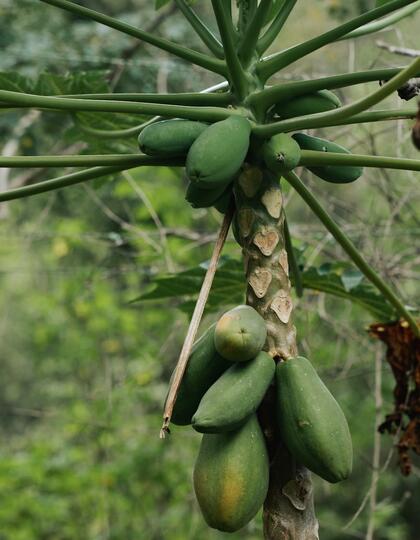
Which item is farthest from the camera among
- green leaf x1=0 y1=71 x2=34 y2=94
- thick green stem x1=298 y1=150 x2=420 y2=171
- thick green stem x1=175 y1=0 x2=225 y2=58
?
green leaf x1=0 y1=71 x2=34 y2=94

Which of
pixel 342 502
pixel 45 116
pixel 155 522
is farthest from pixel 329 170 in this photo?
pixel 342 502

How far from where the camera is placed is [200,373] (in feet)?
3.86

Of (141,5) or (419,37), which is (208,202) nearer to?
(419,37)

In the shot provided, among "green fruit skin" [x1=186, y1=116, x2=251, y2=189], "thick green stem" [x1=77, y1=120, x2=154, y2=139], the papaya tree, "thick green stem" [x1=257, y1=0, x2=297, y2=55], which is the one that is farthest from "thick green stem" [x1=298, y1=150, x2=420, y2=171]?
"thick green stem" [x1=77, y1=120, x2=154, y2=139]

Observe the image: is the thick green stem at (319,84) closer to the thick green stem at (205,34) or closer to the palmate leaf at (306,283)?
the thick green stem at (205,34)

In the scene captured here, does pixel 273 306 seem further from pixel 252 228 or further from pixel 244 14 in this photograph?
pixel 244 14

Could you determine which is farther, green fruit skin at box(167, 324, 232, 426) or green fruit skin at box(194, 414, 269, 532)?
green fruit skin at box(167, 324, 232, 426)

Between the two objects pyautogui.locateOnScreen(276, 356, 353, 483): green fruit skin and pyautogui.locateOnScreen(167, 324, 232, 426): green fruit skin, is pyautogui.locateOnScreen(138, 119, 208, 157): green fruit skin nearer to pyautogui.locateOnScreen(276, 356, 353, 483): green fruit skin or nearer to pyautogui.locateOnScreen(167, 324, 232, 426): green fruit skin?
pyautogui.locateOnScreen(167, 324, 232, 426): green fruit skin

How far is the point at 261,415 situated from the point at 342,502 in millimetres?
6609

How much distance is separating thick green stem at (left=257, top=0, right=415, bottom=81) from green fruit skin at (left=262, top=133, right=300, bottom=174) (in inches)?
7.1

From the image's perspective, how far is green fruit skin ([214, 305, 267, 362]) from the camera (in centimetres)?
109

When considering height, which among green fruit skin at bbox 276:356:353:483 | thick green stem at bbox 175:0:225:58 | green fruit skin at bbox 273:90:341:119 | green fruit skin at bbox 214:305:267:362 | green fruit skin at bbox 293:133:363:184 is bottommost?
green fruit skin at bbox 276:356:353:483

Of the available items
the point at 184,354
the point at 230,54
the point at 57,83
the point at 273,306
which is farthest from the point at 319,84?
the point at 57,83

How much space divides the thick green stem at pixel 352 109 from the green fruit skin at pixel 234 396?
34cm
